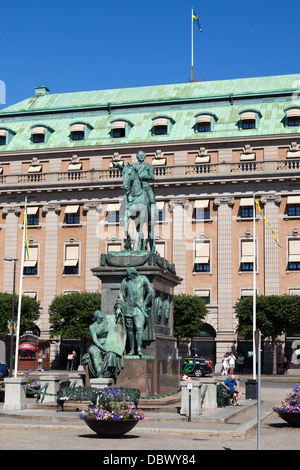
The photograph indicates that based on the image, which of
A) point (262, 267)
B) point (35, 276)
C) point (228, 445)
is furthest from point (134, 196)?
point (35, 276)

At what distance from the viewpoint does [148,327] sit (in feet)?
82.5

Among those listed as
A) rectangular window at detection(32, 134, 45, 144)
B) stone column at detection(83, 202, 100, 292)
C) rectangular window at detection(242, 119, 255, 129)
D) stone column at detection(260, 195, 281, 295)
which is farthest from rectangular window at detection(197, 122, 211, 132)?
rectangular window at detection(32, 134, 45, 144)

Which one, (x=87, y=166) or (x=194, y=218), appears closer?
(x=194, y=218)

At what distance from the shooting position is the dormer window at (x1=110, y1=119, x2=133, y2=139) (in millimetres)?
72500

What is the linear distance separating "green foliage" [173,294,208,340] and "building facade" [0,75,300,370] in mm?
2793

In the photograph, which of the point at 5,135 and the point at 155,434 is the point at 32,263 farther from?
the point at 155,434

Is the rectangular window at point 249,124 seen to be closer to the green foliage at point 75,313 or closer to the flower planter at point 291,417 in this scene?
the green foliage at point 75,313

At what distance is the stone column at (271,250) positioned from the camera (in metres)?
64.8

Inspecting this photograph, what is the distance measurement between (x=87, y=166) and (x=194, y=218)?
38.6 feet

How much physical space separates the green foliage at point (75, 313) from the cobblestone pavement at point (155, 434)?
40370 millimetres

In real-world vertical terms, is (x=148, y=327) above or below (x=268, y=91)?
below

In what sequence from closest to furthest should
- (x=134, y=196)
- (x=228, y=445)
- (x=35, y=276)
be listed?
1. (x=228, y=445)
2. (x=134, y=196)
3. (x=35, y=276)

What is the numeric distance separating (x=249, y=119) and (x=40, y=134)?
797 inches

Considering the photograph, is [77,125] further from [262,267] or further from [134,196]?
[134,196]
